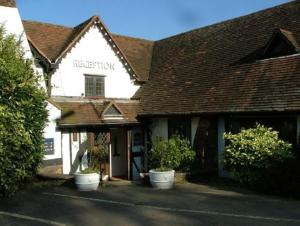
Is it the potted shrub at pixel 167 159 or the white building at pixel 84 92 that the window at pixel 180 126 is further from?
the white building at pixel 84 92

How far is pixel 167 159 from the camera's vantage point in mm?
17453

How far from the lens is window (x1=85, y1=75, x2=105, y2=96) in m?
22.4

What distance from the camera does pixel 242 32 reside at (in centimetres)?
2217

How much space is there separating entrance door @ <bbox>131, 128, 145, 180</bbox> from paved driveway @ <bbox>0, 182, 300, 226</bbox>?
21.4ft

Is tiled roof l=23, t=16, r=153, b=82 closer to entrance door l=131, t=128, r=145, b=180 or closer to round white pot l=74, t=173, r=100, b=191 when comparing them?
entrance door l=131, t=128, r=145, b=180

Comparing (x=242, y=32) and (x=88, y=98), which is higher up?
(x=242, y=32)

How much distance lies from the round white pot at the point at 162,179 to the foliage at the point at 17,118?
410cm

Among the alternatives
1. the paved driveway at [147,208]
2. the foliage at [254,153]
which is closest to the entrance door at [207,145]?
the foliage at [254,153]

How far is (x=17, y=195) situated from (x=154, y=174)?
4758 millimetres

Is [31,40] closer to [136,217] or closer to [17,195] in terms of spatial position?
[17,195]

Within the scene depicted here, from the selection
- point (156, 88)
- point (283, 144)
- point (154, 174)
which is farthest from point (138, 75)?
point (283, 144)

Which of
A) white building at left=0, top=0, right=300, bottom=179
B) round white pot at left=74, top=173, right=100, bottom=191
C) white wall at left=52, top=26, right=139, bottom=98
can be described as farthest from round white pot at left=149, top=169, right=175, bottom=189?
white wall at left=52, top=26, right=139, bottom=98

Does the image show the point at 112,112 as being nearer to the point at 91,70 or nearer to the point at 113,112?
the point at 113,112

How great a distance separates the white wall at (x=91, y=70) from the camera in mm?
21297
